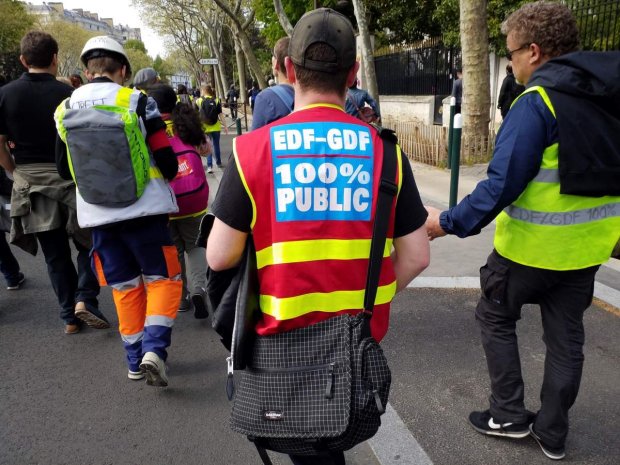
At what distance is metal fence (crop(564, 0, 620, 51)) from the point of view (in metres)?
8.93

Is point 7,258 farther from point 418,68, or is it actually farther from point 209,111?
point 418,68

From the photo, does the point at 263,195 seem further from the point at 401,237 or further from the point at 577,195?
the point at 577,195

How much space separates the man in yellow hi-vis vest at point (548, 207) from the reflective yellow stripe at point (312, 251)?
89 cm

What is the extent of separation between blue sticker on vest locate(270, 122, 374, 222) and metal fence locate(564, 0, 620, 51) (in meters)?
9.28

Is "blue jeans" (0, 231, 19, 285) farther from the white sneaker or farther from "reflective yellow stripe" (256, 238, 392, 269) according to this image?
"reflective yellow stripe" (256, 238, 392, 269)

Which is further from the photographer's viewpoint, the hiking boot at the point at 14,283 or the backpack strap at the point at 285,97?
the hiking boot at the point at 14,283

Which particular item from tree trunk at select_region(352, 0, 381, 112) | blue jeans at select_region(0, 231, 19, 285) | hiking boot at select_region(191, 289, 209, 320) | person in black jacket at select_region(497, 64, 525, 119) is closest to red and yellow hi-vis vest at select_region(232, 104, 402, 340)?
hiking boot at select_region(191, 289, 209, 320)

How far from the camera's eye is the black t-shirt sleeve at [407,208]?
1.54 meters

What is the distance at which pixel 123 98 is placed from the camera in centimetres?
277

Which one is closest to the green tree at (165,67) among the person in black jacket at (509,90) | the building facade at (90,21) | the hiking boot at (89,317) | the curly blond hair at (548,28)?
the building facade at (90,21)

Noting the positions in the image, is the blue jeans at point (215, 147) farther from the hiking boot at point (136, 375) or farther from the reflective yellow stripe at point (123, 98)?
the reflective yellow stripe at point (123, 98)

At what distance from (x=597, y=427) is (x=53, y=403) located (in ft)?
10.1

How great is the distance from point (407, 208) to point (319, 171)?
1.07 ft

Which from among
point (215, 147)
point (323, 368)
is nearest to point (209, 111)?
point (215, 147)
